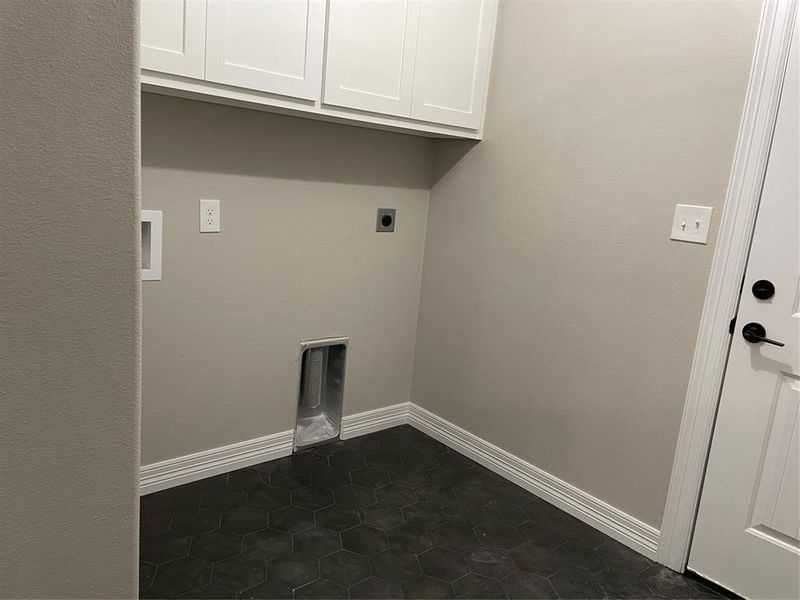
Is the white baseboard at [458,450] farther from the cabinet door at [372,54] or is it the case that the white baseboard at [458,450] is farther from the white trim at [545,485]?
the cabinet door at [372,54]

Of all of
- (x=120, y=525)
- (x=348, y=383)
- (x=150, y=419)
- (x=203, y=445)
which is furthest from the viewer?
(x=348, y=383)

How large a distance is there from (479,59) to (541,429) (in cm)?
157

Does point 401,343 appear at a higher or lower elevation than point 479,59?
lower

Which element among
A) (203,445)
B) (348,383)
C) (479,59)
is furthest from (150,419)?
(479,59)

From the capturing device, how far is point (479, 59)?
247 cm

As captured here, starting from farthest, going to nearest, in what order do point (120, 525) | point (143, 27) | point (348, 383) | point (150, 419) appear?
point (348, 383), point (150, 419), point (143, 27), point (120, 525)

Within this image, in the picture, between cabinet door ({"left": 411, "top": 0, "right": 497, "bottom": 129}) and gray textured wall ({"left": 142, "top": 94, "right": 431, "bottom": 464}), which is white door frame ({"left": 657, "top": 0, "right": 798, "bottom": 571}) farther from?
gray textured wall ({"left": 142, "top": 94, "right": 431, "bottom": 464})

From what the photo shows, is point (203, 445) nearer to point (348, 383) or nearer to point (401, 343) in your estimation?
point (348, 383)

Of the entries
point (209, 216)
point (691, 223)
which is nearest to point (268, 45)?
point (209, 216)

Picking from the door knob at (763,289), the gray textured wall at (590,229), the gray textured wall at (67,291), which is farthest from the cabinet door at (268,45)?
the door knob at (763,289)

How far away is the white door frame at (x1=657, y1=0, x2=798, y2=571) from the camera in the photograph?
171 cm

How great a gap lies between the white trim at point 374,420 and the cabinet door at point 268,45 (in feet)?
4.97

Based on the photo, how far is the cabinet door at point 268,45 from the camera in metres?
1.79

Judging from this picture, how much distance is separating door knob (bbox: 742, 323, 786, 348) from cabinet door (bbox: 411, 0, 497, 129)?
1331mm
